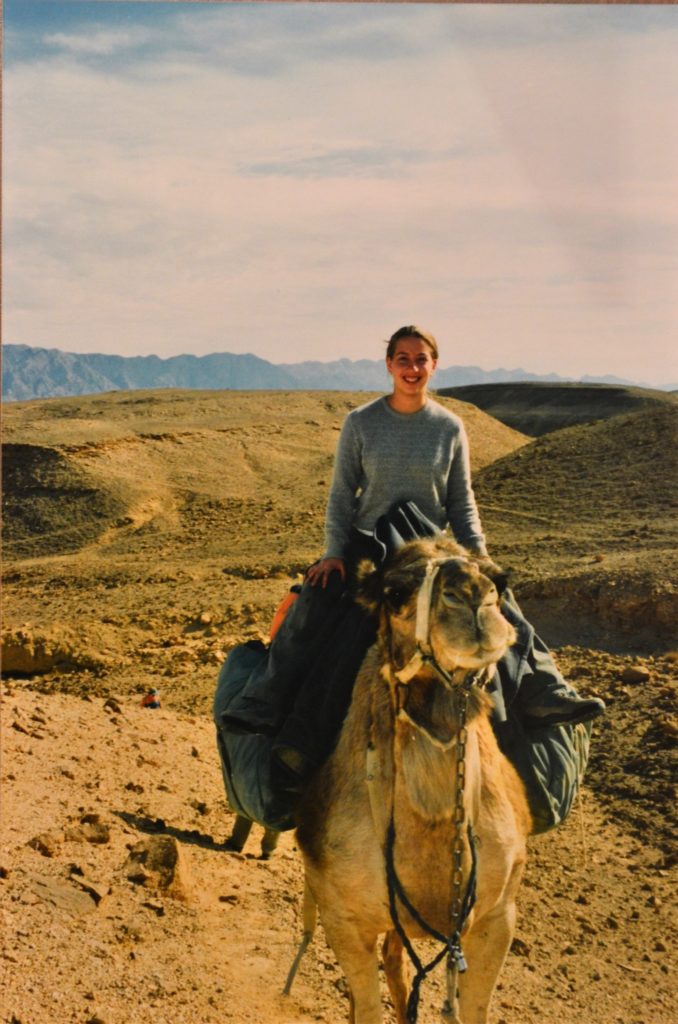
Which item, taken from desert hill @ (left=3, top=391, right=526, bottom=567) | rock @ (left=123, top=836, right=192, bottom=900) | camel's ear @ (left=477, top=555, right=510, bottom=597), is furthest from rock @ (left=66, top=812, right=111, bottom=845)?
desert hill @ (left=3, top=391, right=526, bottom=567)

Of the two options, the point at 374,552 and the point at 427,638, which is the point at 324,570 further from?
the point at 427,638

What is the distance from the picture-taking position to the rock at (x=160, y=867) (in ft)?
17.3

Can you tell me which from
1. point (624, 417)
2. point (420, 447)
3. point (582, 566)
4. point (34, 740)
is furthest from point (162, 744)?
point (624, 417)

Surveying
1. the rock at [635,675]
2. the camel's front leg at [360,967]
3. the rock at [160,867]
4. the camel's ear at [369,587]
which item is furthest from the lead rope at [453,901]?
the rock at [635,675]

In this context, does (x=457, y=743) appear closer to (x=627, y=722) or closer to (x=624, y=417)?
(x=627, y=722)

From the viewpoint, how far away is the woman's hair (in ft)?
13.0

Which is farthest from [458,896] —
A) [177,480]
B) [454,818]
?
[177,480]

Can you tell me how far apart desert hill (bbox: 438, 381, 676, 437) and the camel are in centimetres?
5883

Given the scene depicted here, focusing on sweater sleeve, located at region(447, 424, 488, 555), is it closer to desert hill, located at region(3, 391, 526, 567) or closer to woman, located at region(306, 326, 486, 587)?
woman, located at region(306, 326, 486, 587)

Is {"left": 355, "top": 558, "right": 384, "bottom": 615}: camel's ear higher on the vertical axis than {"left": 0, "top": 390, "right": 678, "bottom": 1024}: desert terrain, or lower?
higher

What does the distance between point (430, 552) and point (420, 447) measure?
1.06m

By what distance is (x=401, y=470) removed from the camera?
3.95 metres

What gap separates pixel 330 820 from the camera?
3.27 metres

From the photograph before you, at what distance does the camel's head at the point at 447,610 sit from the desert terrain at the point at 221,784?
8.49 ft
